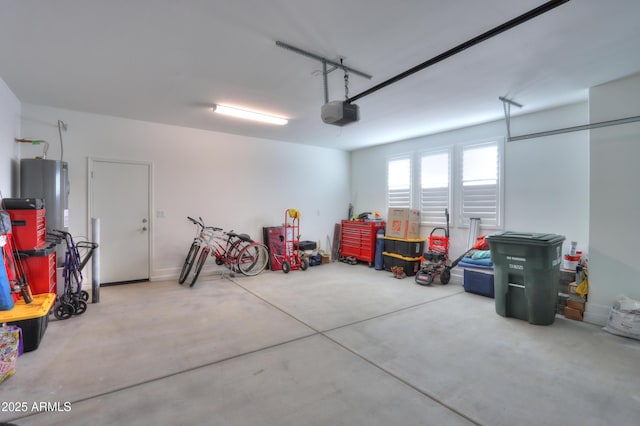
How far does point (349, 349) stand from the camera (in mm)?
2869

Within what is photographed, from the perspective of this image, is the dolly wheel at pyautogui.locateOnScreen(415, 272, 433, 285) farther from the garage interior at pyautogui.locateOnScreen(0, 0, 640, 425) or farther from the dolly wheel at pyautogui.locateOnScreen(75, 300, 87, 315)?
the dolly wheel at pyautogui.locateOnScreen(75, 300, 87, 315)

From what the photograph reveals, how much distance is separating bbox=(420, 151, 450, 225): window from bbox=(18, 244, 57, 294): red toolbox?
6.07 meters

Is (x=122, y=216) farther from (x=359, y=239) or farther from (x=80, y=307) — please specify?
(x=359, y=239)

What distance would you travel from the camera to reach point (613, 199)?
3.54m

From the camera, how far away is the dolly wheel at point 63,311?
3.52 meters

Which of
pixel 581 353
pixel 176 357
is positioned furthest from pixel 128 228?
pixel 581 353

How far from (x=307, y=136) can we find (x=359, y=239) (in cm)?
262

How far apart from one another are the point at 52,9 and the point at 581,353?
17.7 feet

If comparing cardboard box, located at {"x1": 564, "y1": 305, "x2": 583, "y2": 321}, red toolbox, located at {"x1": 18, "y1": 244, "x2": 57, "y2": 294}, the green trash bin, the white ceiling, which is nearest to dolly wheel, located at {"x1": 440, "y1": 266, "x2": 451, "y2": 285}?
the green trash bin

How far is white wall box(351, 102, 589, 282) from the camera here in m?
4.30

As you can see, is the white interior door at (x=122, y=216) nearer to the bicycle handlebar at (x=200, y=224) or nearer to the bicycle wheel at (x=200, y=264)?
the bicycle handlebar at (x=200, y=224)

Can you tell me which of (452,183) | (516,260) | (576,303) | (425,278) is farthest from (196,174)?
(576,303)

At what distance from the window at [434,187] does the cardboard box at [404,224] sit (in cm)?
22

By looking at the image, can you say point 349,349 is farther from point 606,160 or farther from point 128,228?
point 128,228
